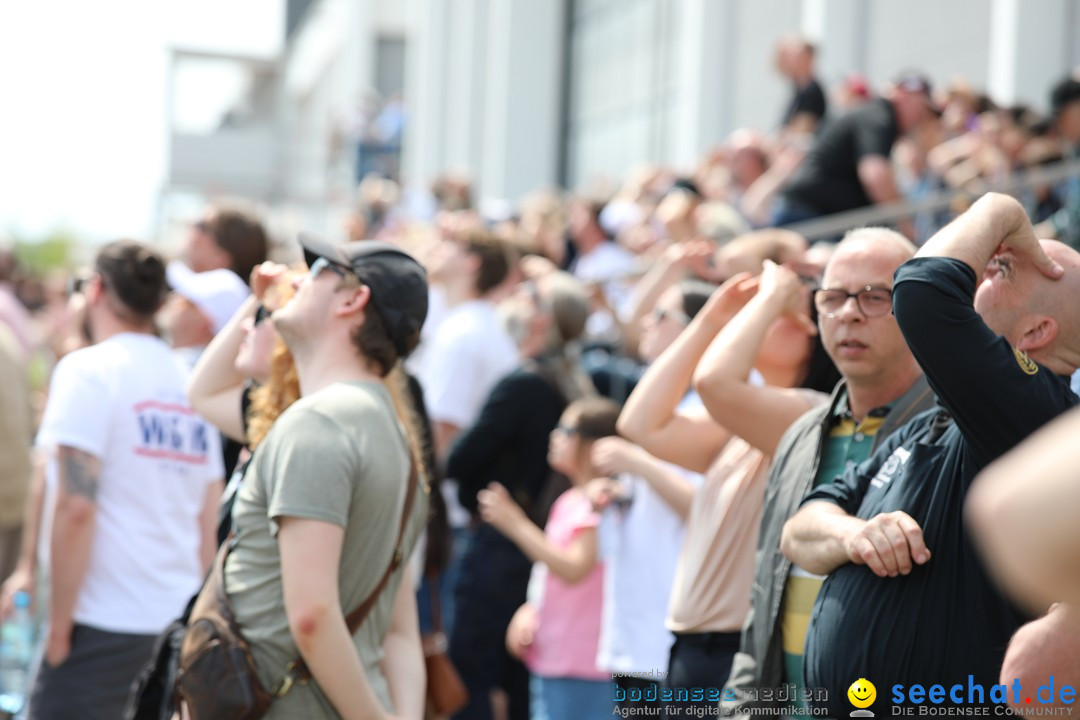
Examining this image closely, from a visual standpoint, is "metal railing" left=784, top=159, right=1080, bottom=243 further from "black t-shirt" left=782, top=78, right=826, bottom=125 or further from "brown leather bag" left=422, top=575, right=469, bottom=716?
"brown leather bag" left=422, top=575, right=469, bottom=716

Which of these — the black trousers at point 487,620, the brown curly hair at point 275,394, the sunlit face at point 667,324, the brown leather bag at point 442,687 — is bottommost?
the black trousers at point 487,620

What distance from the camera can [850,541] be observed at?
279cm

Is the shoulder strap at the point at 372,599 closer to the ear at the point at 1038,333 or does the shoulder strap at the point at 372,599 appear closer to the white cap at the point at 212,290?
the ear at the point at 1038,333

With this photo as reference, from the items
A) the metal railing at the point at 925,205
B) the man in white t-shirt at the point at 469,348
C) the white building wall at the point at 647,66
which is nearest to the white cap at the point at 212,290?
the man in white t-shirt at the point at 469,348

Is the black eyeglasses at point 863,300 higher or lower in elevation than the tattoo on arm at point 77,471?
higher

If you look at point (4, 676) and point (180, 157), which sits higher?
point (180, 157)

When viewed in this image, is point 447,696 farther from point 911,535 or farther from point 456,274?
point 456,274

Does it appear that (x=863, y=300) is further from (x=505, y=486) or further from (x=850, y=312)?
(x=505, y=486)

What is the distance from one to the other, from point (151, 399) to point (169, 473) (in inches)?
10.7

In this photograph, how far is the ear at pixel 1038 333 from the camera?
2.85 meters

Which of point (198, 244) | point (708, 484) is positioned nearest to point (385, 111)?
point (198, 244)

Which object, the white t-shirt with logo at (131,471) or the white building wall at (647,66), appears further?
the white building wall at (647,66)

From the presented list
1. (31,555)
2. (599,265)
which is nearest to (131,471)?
(31,555)

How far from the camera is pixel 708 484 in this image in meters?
4.24
